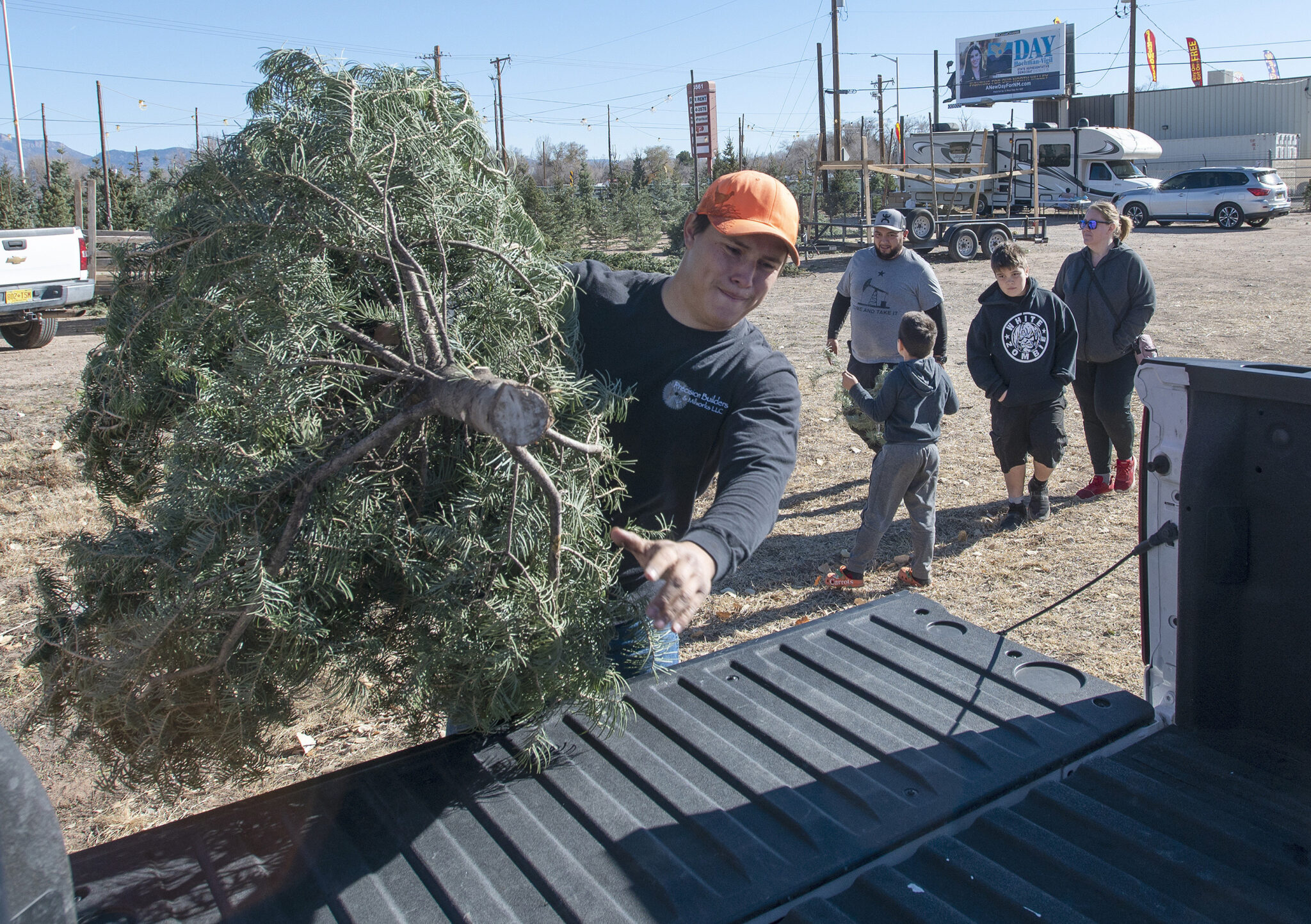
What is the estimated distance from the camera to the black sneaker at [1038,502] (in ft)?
20.1

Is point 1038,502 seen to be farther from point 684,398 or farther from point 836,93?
point 836,93

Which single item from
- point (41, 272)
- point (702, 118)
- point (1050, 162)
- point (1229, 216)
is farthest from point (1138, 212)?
point (41, 272)

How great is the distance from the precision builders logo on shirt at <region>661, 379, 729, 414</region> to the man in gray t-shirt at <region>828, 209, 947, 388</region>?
3.98m

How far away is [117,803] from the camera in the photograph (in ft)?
11.3

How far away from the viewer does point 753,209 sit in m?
2.41

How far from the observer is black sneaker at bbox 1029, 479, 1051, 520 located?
6137 millimetres

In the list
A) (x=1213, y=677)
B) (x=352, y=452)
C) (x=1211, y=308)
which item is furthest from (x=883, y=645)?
(x=1211, y=308)

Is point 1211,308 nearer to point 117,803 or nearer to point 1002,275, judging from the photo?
point 1002,275

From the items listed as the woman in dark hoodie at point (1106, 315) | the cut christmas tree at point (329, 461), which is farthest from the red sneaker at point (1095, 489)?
the cut christmas tree at point (329, 461)

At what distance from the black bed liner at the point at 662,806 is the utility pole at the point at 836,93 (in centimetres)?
2819

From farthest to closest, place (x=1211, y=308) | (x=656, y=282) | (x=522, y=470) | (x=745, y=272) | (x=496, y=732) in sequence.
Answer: (x=1211, y=308), (x=656, y=282), (x=745, y=272), (x=496, y=732), (x=522, y=470)

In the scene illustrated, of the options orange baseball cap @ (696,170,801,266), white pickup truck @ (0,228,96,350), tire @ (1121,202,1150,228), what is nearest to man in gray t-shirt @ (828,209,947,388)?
orange baseball cap @ (696,170,801,266)

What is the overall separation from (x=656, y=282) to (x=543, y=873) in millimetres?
1548

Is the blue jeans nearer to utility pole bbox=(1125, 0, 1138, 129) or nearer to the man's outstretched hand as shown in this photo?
the man's outstretched hand
